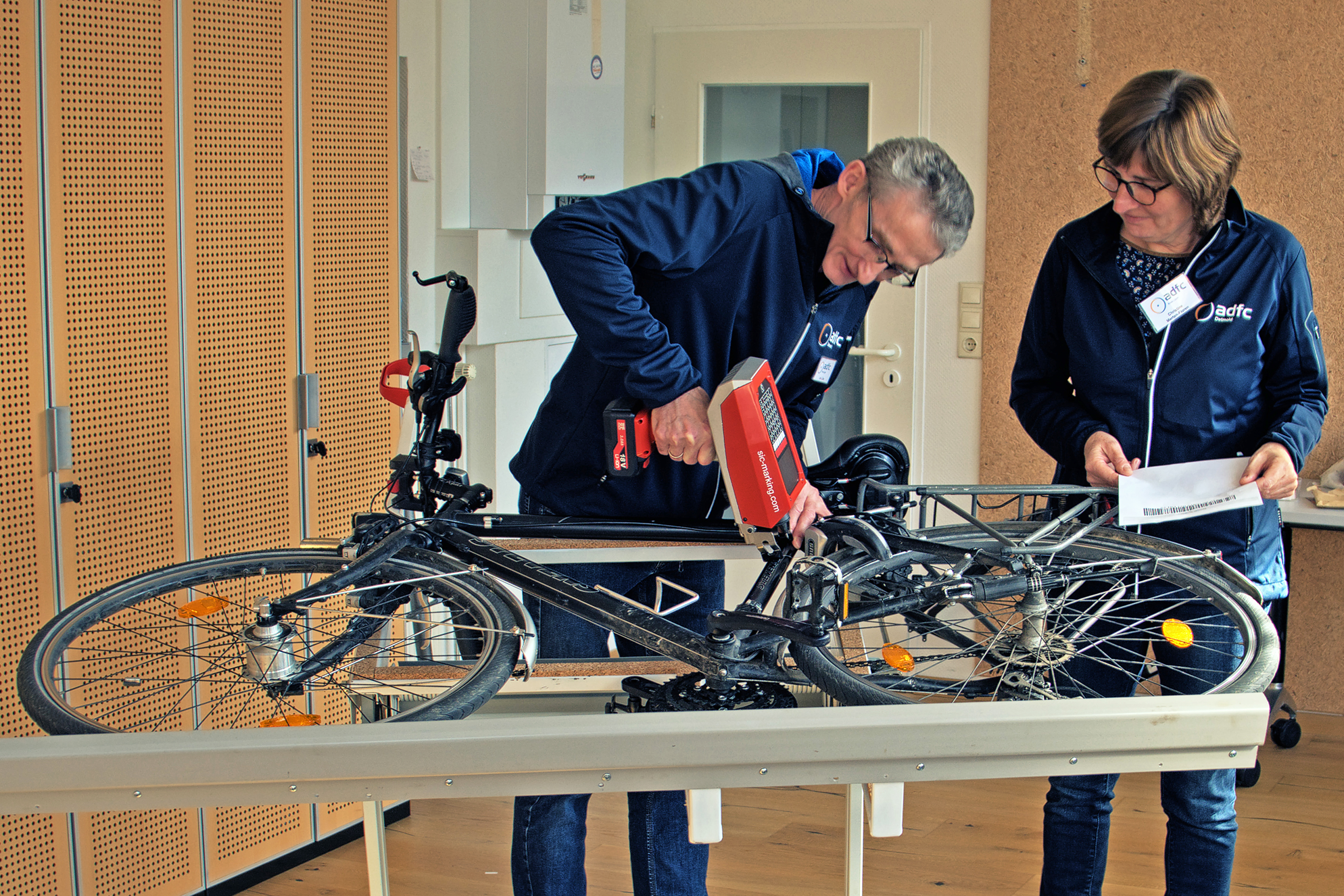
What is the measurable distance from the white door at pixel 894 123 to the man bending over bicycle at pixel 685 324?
211 cm

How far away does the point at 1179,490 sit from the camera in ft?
5.76

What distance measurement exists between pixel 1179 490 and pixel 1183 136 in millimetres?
533

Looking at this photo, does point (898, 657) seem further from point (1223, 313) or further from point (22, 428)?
point (22, 428)

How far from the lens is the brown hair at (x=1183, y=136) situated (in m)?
1.74

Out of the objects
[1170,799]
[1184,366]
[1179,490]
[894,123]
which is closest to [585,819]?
[1170,799]

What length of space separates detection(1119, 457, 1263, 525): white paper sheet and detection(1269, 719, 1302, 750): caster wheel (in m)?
2.19

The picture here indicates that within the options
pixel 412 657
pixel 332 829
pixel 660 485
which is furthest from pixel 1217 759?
pixel 332 829

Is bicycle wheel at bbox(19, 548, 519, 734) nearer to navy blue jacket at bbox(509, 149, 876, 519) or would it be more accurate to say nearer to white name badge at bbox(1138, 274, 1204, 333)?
navy blue jacket at bbox(509, 149, 876, 519)

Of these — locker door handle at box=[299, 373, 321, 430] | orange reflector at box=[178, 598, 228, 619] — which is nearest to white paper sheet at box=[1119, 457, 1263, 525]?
orange reflector at box=[178, 598, 228, 619]

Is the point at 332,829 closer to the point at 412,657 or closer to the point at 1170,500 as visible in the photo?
the point at 412,657

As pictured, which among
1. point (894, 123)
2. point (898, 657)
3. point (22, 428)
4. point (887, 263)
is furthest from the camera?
point (894, 123)

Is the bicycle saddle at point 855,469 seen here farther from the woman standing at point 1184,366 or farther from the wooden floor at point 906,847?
the wooden floor at point 906,847

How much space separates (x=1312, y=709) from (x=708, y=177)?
3251 mm

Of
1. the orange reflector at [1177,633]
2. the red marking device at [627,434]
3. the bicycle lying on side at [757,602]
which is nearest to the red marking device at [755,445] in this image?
the bicycle lying on side at [757,602]
